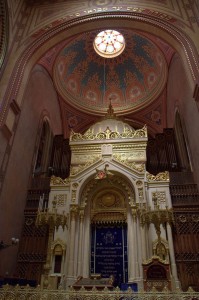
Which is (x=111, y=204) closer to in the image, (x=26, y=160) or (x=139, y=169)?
(x=139, y=169)

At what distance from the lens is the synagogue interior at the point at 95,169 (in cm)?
962

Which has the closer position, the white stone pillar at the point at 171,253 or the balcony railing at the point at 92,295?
the balcony railing at the point at 92,295

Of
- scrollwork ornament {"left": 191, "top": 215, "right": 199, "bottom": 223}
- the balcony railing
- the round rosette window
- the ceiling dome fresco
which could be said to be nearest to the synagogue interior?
scrollwork ornament {"left": 191, "top": 215, "right": 199, "bottom": 223}

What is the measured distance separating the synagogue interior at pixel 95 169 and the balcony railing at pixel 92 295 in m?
1.88

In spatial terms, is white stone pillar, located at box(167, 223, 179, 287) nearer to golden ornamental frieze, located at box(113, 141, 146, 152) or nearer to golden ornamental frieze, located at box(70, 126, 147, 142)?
golden ornamental frieze, located at box(113, 141, 146, 152)

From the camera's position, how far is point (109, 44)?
17.9 m

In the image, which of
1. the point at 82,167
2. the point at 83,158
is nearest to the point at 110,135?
the point at 83,158

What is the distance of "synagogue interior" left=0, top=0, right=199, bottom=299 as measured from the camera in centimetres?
962

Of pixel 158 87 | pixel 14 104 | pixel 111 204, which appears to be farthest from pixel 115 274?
pixel 158 87

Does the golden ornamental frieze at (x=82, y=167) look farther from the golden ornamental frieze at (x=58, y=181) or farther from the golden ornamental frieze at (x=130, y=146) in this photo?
the golden ornamental frieze at (x=130, y=146)

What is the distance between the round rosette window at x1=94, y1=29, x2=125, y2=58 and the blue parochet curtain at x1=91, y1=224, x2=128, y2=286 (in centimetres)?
1186

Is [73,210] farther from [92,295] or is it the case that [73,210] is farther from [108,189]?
[92,295]

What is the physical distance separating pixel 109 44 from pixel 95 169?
10.3 meters

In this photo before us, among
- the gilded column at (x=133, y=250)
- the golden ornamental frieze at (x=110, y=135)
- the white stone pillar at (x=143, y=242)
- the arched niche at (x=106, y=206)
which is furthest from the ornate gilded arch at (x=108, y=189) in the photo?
the golden ornamental frieze at (x=110, y=135)
